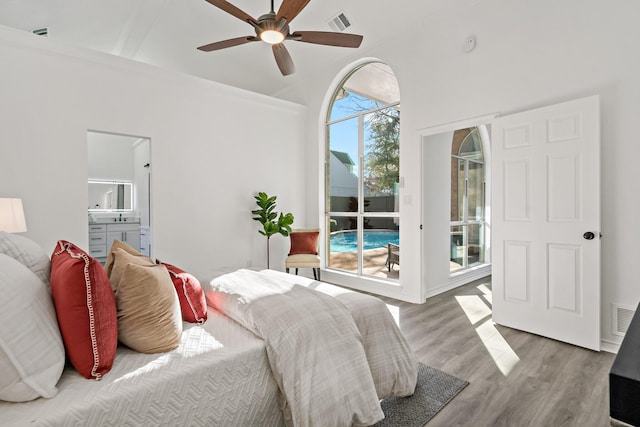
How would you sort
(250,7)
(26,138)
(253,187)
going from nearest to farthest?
(26,138) < (250,7) < (253,187)

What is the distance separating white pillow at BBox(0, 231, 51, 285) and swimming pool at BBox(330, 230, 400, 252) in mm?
3712

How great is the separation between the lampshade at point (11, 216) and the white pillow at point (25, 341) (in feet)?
5.86

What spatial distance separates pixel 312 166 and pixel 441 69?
95.5 inches

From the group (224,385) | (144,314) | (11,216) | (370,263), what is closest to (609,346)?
(370,263)

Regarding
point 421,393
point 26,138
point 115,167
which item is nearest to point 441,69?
point 421,393

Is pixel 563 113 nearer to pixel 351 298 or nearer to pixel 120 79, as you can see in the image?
pixel 351 298

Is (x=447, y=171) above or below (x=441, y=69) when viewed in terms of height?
below

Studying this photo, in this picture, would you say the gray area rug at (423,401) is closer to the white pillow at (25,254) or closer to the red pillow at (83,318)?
the red pillow at (83,318)

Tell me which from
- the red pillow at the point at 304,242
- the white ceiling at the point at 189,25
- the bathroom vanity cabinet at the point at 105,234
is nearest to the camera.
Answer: the white ceiling at the point at 189,25

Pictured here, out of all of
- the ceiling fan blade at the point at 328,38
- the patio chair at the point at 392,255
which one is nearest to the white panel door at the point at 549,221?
the patio chair at the point at 392,255

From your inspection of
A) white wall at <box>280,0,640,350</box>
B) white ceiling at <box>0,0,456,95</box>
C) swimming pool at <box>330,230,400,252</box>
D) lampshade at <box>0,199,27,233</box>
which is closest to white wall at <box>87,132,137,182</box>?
white ceiling at <box>0,0,456,95</box>

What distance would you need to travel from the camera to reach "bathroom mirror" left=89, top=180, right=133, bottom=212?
5.62 metres

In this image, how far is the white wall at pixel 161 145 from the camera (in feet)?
10.5

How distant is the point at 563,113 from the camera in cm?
275
